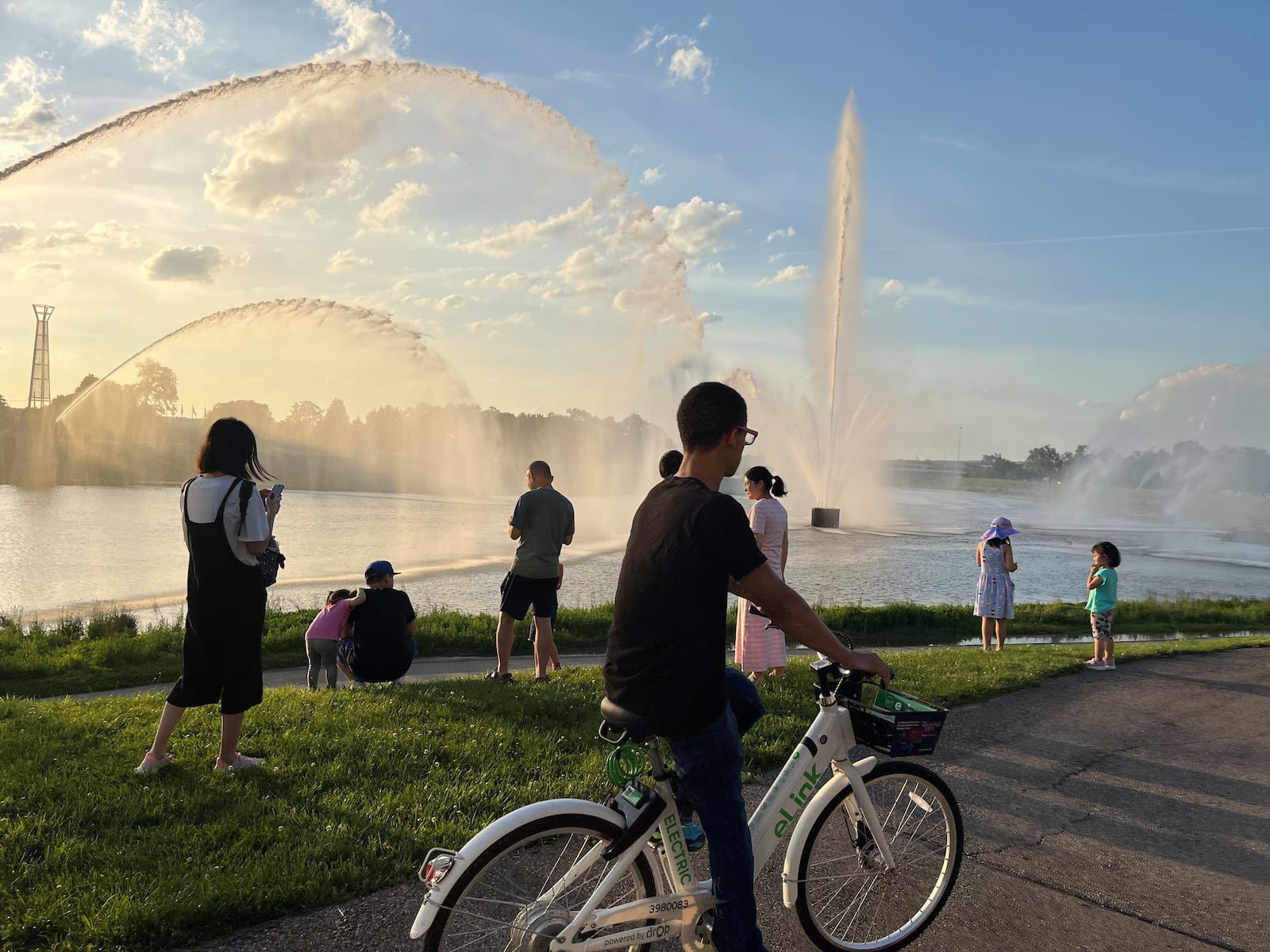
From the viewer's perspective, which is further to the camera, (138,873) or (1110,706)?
(1110,706)

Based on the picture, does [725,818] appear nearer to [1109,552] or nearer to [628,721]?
[628,721]

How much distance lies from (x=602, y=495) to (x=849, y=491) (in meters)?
15.5

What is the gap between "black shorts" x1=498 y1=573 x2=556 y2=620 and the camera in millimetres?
8586

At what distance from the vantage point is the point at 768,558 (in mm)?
8523

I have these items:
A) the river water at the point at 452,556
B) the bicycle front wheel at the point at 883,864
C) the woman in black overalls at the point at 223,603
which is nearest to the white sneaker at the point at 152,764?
the woman in black overalls at the point at 223,603

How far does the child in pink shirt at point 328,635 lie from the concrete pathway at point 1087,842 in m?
4.88

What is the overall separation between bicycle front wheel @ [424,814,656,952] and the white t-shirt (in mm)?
3045

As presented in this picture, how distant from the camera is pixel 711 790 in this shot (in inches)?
120

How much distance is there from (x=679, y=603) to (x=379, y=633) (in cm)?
598

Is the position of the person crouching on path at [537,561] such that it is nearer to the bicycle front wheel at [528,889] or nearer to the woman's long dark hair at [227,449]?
the woman's long dark hair at [227,449]

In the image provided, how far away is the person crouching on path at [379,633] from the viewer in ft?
26.9

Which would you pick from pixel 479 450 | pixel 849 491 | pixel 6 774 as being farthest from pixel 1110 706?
pixel 479 450

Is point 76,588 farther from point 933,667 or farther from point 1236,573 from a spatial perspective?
point 1236,573

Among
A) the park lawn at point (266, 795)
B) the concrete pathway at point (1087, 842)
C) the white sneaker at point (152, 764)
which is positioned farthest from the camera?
the white sneaker at point (152, 764)
